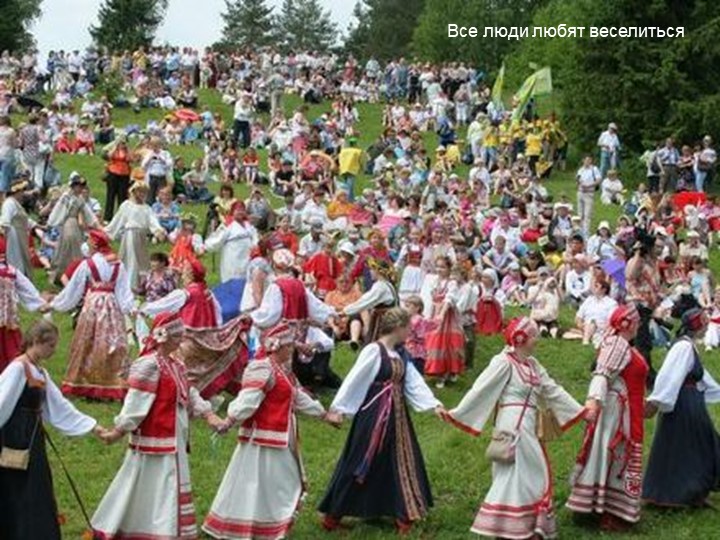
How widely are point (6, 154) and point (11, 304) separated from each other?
1121 centimetres

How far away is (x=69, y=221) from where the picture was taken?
18.4 meters

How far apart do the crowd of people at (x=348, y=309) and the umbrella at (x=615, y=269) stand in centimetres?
7

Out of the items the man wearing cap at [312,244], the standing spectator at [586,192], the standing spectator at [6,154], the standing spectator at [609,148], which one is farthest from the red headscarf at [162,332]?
the standing spectator at [609,148]

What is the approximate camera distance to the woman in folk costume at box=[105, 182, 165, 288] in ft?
58.5

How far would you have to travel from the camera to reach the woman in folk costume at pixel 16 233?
17172 mm

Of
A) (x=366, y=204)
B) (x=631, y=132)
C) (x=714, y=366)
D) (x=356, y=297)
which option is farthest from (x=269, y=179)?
(x=714, y=366)

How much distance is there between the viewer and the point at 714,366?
16016 mm

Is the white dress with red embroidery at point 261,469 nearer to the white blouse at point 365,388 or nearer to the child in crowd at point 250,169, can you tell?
the white blouse at point 365,388

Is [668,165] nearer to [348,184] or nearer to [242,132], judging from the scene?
[348,184]

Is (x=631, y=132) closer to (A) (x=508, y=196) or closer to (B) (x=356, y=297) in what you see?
(A) (x=508, y=196)

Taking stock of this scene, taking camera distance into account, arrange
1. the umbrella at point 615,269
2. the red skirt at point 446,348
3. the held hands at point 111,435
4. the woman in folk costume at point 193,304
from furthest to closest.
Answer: the umbrella at point 615,269
the red skirt at point 446,348
the woman in folk costume at point 193,304
the held hands at point 111,435

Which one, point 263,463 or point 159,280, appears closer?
point 263,463

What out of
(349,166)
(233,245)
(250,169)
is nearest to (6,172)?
(233,245)

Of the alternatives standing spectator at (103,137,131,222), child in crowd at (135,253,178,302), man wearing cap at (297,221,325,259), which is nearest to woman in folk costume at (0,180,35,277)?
man wearing cap at (297,221,325,259)
